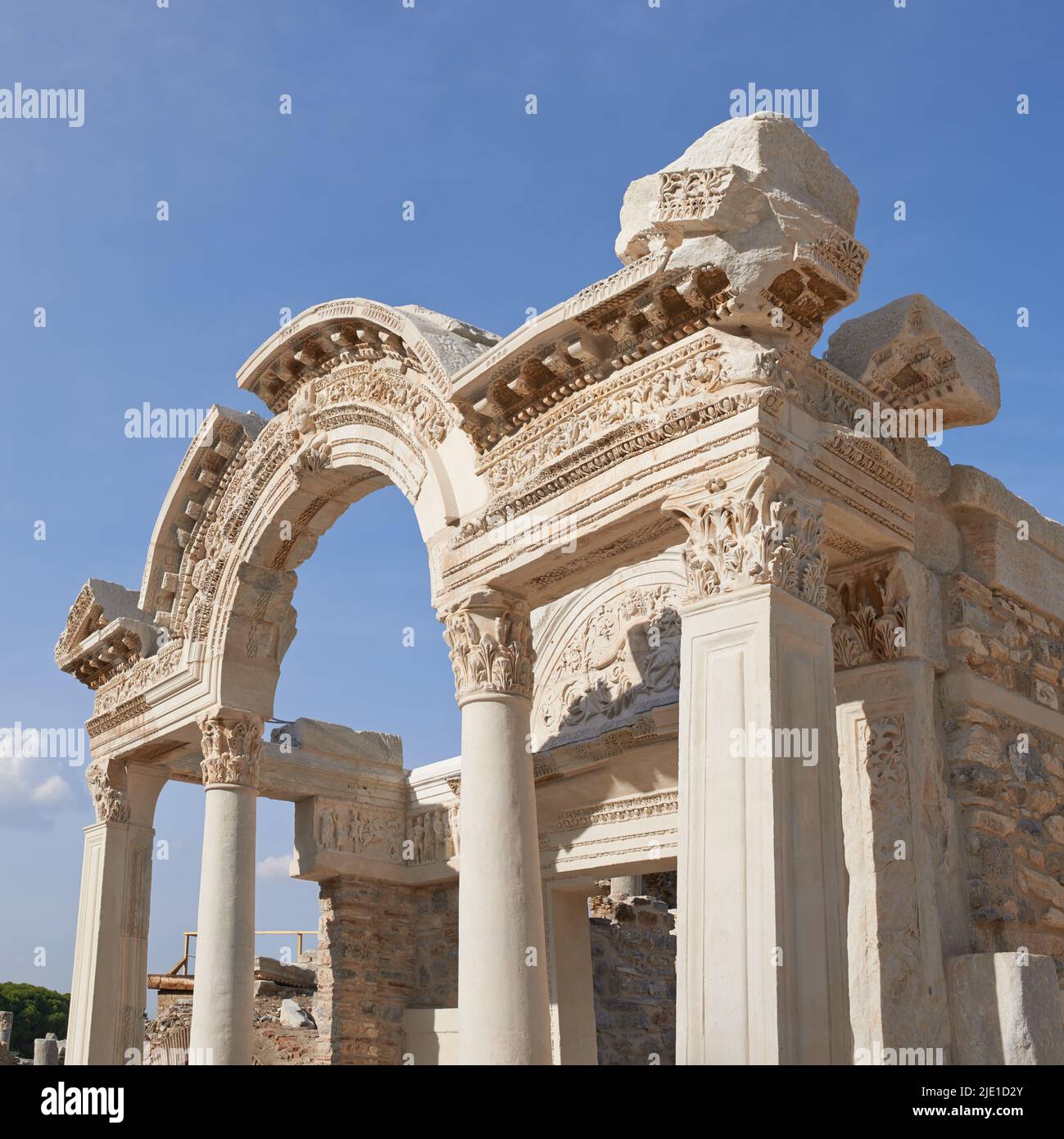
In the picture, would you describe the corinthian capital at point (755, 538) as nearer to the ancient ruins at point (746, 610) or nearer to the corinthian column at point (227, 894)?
the ancient ruins at point (746, 610)

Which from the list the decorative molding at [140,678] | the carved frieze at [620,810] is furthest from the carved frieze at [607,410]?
the decorative molding at [140,678]

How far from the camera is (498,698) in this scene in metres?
7.54

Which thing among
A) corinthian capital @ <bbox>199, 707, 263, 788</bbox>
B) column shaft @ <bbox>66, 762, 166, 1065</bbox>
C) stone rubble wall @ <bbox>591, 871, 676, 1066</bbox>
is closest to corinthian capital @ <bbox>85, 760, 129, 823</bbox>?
column shaft @ <bbox>66, 762, 166, 1065</bbox>

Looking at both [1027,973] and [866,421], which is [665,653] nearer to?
[866,421]

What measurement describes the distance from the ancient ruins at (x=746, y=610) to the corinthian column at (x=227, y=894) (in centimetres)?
3

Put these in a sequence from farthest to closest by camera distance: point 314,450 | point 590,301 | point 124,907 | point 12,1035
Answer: point 12,1035
point 124,907
point 314,450
point 590,301

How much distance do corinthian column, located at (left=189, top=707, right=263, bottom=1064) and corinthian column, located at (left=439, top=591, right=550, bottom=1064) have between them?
3.32m

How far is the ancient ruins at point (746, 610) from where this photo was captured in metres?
5.75

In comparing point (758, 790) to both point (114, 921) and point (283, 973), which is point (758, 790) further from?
point (283, 973)

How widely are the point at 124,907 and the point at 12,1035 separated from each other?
25992 mm

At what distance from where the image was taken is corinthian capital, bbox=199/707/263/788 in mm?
10484

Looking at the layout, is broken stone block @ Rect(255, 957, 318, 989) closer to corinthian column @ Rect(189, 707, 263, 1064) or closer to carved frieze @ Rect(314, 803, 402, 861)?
carved frieze @ Rect(314, 803, 402, 861)

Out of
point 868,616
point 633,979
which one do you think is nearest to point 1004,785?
point 868,616
